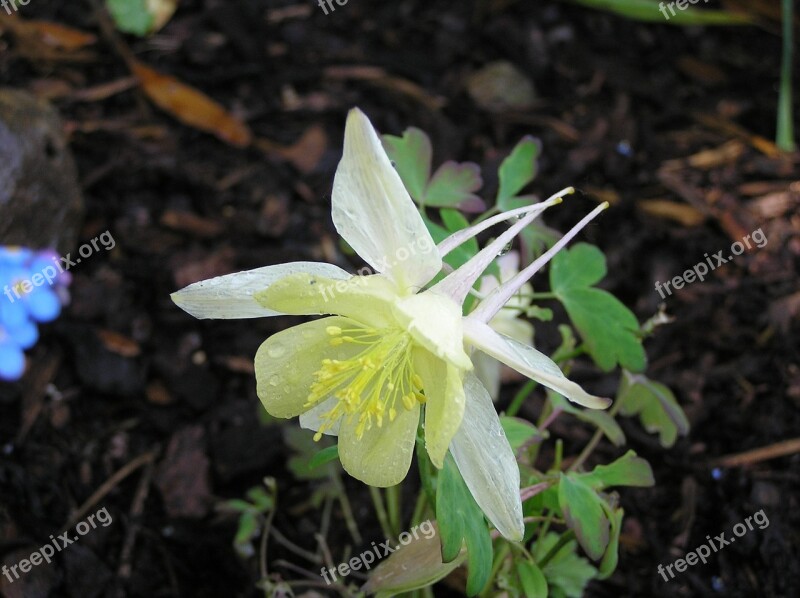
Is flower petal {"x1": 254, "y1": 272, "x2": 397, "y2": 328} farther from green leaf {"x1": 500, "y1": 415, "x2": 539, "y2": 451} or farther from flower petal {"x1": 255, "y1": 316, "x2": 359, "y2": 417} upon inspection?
green leaf {"x1": 500, "y1": 415, "x2": 539, "y2": 451}

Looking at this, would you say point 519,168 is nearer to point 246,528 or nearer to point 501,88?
point 246,528

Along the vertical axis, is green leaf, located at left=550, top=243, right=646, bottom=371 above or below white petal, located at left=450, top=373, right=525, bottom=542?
below

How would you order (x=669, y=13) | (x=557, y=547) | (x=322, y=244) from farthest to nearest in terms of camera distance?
(x=669, y=13)
(x=322, y=244)
(x=557, y=547)

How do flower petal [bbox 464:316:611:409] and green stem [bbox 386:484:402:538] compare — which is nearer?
flower petal [bbox 464:316:611:409]

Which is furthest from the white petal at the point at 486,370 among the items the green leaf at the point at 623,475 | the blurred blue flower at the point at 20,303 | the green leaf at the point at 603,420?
the blurred blue flower at the point at 20,303

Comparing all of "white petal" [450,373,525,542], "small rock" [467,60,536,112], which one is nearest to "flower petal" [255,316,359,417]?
"white petal" [450,373,525,542]

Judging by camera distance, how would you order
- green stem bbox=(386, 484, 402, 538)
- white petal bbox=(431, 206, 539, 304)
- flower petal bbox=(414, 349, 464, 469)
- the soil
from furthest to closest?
1. the soil
2. green stem bbox=(386, 484, 402, 538)
3. white petal bbox=(431, 206, 539, 304)
4. flower petal bbox=(414, 349, 464, 469)

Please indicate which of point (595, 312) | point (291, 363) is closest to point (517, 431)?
point (595, 312)

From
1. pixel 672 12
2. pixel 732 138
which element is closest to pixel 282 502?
pixel 732 138
